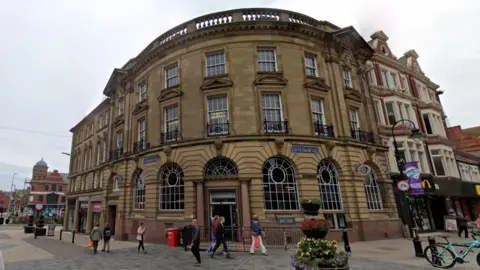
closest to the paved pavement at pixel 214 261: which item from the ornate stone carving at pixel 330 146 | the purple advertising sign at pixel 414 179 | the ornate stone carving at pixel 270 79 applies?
the purple advertising sign at pixel 414 179

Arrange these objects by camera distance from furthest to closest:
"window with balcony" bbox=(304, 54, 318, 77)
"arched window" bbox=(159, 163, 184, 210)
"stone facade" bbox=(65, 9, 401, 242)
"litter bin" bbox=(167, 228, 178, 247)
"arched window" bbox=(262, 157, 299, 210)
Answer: "window with balcony" bbox=(304, 54, 318, 77) → "arched window" bbox=(159, 163, 184, 210) → "stone facade" bbox=(65, 9, 401, 242) → "arched window" bbox=(262, 157, 299, 210) → "litter bin" bbox=(167, 228, 178, 247)

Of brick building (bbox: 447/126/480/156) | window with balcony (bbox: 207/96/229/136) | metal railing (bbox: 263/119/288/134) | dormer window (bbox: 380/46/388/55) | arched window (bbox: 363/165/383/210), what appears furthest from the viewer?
brick building (bbox: 447/126/480/156)

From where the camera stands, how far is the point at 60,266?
34.5ft

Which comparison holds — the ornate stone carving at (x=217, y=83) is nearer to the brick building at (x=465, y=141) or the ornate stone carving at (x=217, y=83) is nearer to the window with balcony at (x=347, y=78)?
the window with balcony at (x=347, y=78)

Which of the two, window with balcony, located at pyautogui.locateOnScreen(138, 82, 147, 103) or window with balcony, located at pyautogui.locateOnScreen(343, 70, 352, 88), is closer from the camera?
window with balcony, located at pyautogui.locateOnScreen(343, 70, 352, 88)

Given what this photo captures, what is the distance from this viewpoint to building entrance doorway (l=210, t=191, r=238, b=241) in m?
15.8

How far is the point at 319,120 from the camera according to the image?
1841cm

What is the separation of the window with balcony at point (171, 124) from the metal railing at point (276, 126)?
21.0 ft

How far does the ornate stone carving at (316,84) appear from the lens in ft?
60.2

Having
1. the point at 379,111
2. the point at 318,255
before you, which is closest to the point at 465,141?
the point at 379,111

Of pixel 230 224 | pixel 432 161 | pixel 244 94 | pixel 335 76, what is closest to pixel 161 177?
pixel 230 224

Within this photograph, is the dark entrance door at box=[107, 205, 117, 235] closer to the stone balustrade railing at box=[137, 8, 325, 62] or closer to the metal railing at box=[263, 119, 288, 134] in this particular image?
the stone balustrade railing at box=[137, 8, 325, 62]

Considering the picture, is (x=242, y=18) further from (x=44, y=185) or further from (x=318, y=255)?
(x=44, y=185)

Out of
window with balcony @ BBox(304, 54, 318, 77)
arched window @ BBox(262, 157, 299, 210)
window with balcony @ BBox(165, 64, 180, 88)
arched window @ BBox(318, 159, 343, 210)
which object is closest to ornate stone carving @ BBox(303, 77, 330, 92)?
window with balcony @ BBox(304, 54, 318, 77)
